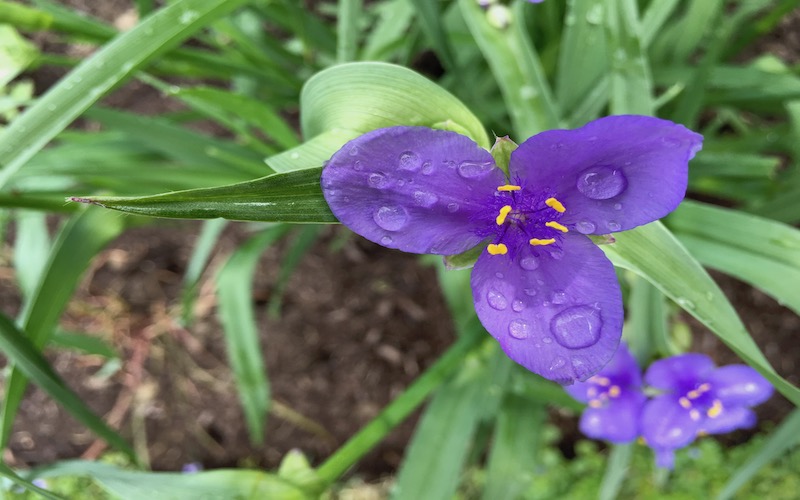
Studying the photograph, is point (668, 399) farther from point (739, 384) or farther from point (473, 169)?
point (473, 169)

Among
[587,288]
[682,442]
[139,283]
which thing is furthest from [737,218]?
[139,283]

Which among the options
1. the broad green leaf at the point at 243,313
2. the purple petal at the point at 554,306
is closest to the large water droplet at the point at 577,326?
the purple petal at the point at 554,306

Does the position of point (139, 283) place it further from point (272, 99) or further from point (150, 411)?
point (272, 99)

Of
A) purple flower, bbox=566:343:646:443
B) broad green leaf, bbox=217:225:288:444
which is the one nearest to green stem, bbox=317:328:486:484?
purple flower, bbox=566:343:646:443

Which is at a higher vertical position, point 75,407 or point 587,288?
point 587,288

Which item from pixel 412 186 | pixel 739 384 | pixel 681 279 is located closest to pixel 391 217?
pixel 412 186

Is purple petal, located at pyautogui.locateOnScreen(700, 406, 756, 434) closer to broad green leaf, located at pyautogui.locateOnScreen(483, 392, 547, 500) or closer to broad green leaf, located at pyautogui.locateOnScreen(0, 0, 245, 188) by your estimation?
broad green leaf, located at pyautogui.locateOnScreen(483, 392, 547, 500)
